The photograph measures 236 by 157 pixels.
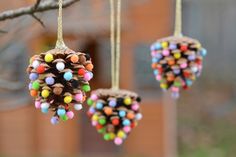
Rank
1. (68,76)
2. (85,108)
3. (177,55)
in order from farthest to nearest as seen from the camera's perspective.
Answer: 1. (85,108)
2. (177,55)
3. (68,76)

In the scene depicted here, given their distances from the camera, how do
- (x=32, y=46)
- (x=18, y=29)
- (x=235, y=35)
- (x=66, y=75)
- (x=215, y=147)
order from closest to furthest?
(x=66, y=75)
(x=18, y=29)
(x=32, y=46)
(x=215, y=147)
(x=235, y=35)

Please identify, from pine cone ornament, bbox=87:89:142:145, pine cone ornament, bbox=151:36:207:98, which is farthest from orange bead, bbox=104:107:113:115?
pine cone ornament, bbox=151:36:207:98

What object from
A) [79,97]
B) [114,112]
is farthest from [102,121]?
[79,97]

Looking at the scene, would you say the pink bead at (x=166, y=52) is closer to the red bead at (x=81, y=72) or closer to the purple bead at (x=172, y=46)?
the purple bead at (x=172, y=46)

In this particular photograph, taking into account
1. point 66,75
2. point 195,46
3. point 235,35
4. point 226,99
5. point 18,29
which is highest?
point 235,35

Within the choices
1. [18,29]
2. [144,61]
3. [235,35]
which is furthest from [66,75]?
[235,35]

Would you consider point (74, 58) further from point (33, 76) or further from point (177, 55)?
point (177, 55)

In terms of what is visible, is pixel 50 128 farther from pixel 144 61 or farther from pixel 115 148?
pixel 144 61
